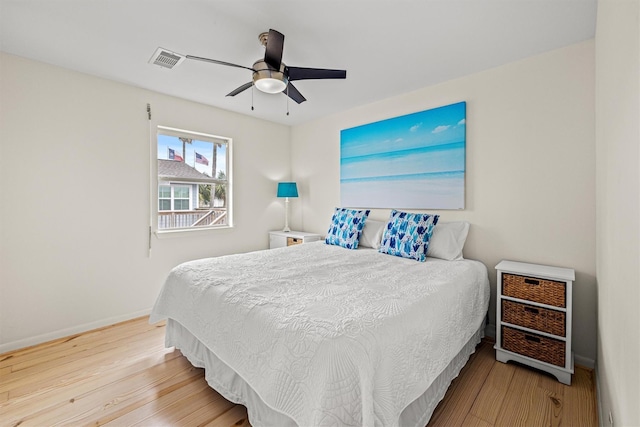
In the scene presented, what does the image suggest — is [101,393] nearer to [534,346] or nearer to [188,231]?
[188,231]

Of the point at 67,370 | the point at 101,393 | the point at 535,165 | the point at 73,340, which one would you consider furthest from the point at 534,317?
the point at 73,340

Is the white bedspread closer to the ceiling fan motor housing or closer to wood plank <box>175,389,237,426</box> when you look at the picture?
wood plank <box>175,389,237,426</box>

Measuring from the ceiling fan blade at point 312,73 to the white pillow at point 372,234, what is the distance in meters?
1.65

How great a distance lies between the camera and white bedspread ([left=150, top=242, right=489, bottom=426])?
3.64ft

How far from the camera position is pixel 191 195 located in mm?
3627

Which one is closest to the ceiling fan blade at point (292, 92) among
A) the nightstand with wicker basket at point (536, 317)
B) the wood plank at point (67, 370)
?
the nightstand with wicker basket at point (536, 317)

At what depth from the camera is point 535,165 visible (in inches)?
92.4

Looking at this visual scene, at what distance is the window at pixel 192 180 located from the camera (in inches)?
132

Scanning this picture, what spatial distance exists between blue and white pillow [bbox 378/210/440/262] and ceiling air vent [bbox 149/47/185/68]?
2.41m

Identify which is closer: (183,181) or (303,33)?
(303,33)

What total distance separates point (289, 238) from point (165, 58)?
2.43 m

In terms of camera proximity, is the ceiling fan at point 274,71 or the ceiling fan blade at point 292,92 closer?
the ceiling fan at point 274,71

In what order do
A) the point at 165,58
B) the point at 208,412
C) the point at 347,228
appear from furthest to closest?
the point at 347,228 → the point at 165,58 → the point at 208,412

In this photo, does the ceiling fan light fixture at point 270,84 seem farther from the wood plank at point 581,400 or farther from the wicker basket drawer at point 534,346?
the wood plank at point 581,400
